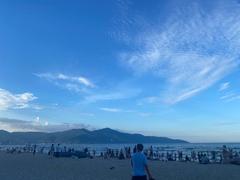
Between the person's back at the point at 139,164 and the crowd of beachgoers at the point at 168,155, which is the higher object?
the crowd of beachgoers at the point at 168,155

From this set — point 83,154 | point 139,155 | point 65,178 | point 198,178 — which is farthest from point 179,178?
point 83,154

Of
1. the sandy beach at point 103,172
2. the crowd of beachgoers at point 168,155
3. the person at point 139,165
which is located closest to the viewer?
the person at point 139,165

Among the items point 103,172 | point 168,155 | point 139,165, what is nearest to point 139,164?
point 139,165

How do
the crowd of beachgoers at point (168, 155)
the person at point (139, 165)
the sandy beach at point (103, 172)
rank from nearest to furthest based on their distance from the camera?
the person at point (139, 165), the sandy beach at point (103, 172), the crowd of beachgoers at point (168, 155)

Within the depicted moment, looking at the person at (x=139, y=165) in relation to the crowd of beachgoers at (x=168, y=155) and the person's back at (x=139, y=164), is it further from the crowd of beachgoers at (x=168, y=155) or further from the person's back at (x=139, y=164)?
the crowd of beachgoers at (x=168, y=155)

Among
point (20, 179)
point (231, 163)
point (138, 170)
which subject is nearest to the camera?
point (138, 170)

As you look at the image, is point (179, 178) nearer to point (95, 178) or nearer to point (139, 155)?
point (95, 178)

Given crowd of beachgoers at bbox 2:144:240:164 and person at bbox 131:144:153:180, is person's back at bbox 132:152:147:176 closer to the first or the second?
person at bbox 131:144:153:180

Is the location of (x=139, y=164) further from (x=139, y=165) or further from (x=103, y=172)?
(x=103, y=172)

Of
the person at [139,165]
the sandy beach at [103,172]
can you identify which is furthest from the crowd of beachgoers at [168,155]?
the person at [139,165]

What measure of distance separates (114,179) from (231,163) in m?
19.2

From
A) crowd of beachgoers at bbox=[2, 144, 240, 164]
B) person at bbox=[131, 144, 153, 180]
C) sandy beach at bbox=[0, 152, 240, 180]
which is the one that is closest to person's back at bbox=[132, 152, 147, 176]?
person at bbox=[131, 144, 153, 180]

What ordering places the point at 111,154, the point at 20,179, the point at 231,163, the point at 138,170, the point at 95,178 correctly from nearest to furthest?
the point at 138,170 → the point at 20,179 → the point at 95,178 → the point at 231,163 → the point at 111,154

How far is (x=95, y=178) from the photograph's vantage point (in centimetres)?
1827
